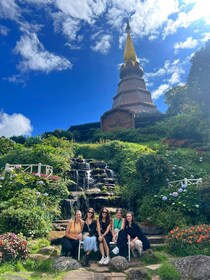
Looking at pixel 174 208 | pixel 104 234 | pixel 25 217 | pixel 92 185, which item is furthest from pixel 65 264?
pixel 92 185

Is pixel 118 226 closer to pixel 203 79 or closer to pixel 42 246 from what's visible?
pixel 42 246

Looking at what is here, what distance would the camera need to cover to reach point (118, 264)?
20.0ft

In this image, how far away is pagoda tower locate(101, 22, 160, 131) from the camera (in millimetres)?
36938

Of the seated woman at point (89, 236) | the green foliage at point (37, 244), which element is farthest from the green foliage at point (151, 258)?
the green foliage at point (37, 244)

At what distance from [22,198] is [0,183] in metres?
1.91

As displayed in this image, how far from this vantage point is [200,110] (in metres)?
24.8

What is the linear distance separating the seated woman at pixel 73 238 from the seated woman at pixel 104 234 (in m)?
0.49

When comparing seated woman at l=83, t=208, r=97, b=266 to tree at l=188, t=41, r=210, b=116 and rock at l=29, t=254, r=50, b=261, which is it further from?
tree at l=188, t=41, r=210, b=116

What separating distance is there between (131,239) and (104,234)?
0.73m

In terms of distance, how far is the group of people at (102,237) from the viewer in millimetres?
6668

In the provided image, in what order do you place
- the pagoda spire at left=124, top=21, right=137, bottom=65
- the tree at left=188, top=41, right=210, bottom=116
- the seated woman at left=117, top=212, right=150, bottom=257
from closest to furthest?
the seated woman at left=117, top=212, right=150, bottom=257, the tree at left=188, top=41, right=210, bottom=116, the pagoda spire at left=124, top=21, right=137, bottom=65

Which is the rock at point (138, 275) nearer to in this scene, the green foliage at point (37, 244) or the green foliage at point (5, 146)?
the green foliage at point (37, 244)

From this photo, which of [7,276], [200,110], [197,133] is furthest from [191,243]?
[200,110]

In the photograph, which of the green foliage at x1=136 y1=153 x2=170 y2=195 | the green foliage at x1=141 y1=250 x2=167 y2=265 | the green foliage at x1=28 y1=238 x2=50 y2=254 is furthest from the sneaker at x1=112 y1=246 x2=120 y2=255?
the green foliage at x1=136 y1=153 x2=170 y2=195
